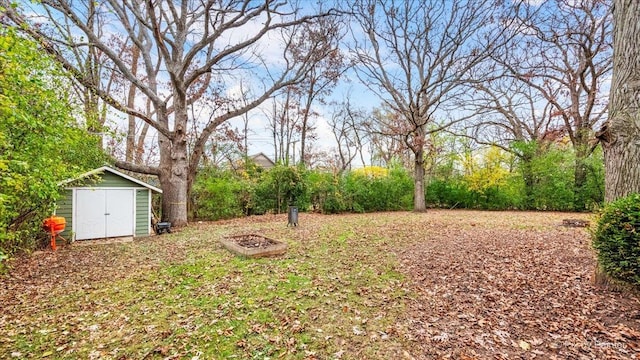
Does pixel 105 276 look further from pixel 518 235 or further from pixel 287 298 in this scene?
pixel 518 235

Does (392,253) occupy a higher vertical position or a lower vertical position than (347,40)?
lower

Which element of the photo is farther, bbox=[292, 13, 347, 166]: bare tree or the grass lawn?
bbox=[292, 13, 347, 166]: bare tree

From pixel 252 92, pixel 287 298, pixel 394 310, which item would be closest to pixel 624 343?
pixel 394 310

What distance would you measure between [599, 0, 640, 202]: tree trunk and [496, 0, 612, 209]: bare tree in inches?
332

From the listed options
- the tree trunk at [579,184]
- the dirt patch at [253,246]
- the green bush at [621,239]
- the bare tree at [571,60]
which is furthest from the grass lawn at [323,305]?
the tree trunk at [579,184]

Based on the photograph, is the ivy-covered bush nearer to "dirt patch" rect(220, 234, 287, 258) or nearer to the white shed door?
the white shed door

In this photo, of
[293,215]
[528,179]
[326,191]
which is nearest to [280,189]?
[326,191]

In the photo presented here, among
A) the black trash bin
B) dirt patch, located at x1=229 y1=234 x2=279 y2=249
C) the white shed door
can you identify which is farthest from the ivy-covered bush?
dirt patch, located at x1=229 y1=234 x2=279 y2=249

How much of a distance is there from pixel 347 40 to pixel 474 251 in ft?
37.0

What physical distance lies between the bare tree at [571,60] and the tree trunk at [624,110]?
27.7ft

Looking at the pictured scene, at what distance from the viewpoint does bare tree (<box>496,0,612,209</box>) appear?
1050 cm

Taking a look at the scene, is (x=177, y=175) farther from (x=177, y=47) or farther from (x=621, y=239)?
(x=621, y=239)

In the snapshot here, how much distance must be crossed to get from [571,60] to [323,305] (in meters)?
15.9

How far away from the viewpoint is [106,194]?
7.70m
